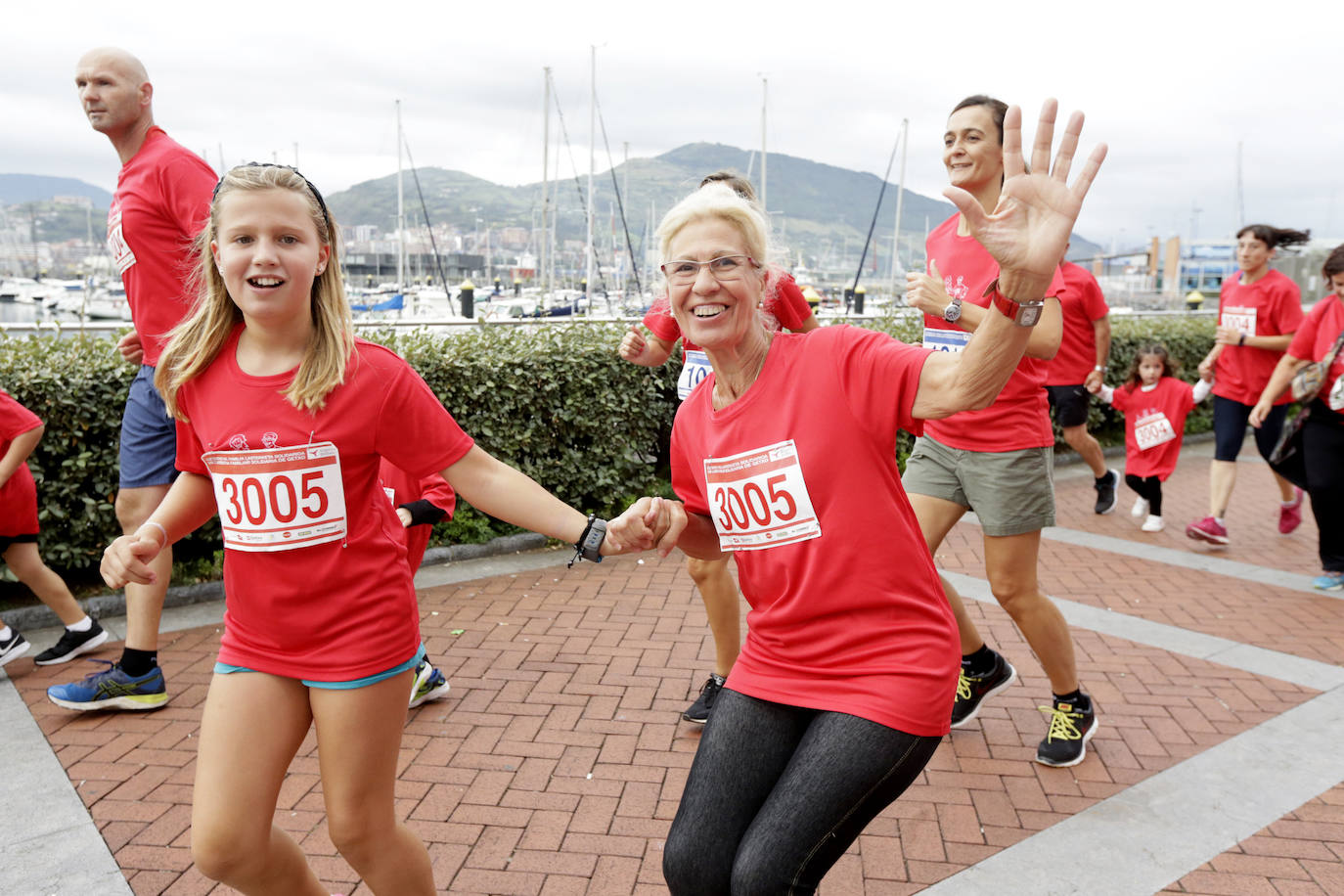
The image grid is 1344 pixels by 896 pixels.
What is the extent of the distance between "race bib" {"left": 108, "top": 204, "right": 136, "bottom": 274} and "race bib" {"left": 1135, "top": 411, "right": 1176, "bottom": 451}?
23.3ft

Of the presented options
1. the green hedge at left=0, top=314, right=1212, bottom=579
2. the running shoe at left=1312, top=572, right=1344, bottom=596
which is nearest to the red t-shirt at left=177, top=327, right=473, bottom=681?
the green hedge at left=0, top=314, right=1212, bottom=579

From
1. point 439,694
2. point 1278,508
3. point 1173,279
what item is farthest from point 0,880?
point 1173,279

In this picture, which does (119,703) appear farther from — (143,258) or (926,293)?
(926,293)

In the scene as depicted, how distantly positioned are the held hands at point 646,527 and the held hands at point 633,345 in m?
1.61

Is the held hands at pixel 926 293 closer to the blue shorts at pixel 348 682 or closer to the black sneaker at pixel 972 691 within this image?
the blue shorts at pixel 348 682

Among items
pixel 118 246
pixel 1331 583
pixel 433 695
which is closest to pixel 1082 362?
pixel 1331 583

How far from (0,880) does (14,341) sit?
12.1ft

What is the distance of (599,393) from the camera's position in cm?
721

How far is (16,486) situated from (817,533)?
4182 mm

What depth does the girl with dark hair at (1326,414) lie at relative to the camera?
5.90 m

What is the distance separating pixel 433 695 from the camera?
14.1 ft

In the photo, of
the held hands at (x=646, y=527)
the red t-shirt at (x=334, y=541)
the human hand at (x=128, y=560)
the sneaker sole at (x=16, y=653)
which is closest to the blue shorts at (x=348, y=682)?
the red t-shirt at (x=334, y=541)

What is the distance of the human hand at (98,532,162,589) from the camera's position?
2254 mm

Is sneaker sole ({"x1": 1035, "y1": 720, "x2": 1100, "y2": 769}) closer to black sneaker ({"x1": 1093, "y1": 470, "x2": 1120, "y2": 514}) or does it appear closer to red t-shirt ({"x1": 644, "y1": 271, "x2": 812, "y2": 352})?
red t-shirt ({"x1": 644, "y1": 271, "x2": 812, "y2": 352})
